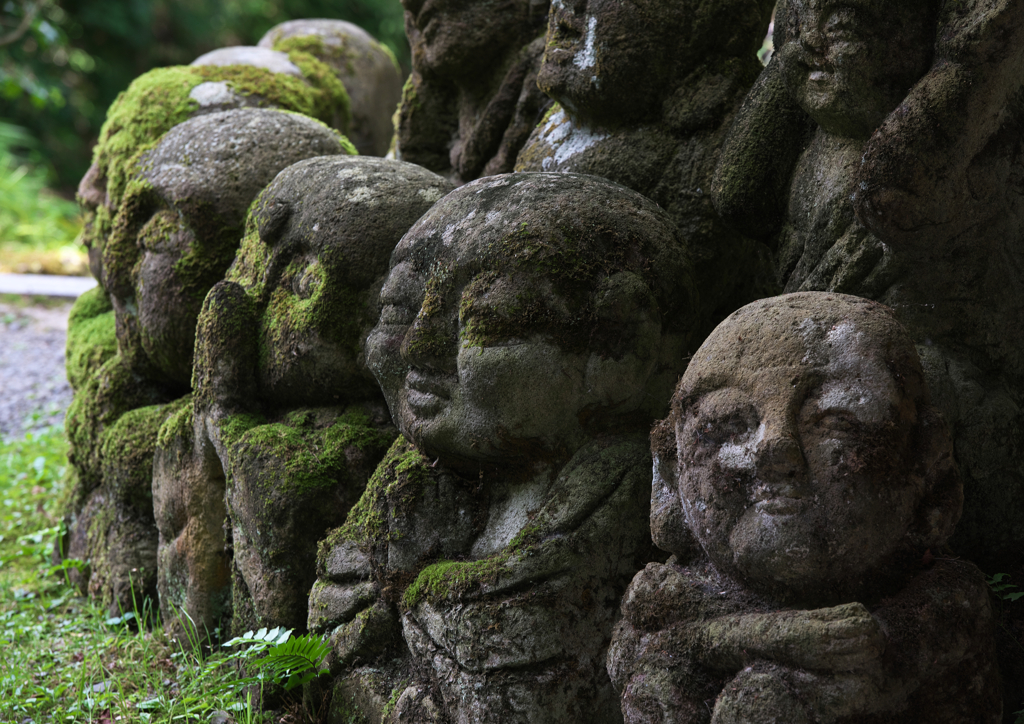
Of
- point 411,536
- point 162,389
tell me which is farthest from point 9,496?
point 411,536

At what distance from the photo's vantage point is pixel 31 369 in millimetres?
8898

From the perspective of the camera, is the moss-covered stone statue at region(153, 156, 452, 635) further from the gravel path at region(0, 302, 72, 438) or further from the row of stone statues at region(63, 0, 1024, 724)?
the gravel path at region(0, 302, 72, 438)

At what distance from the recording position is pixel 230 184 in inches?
154

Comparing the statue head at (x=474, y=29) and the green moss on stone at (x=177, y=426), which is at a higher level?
the statue head at (x=474, y=29)

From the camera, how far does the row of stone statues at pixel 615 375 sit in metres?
1.89

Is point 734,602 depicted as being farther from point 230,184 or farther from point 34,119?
point 34,119

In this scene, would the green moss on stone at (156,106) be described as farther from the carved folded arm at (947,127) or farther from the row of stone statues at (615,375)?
the carved folded arm at (947,127)

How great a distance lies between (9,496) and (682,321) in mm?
4951

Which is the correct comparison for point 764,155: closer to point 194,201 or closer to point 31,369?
point 194,201

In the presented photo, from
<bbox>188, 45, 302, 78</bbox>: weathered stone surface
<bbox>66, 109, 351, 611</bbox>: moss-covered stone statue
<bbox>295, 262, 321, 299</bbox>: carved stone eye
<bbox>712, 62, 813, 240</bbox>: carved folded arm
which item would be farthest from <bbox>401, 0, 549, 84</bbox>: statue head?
<bbox>712, 62, 813, 240</bbox>: carved folded arm

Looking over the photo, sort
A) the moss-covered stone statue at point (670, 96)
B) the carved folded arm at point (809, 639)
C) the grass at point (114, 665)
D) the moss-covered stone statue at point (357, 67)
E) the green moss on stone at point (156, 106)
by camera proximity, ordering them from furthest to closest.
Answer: the moss-covered stone statue at point (357, 67) → the green moss on stone at point (156, 106) → the moss-covered stone statue at point (670, 96) → the grass at point (114, 665) → the carved folded arm at point (809, 639)

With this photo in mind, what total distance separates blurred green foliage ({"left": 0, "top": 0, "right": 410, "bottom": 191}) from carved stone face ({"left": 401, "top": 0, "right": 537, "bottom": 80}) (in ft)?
39.4

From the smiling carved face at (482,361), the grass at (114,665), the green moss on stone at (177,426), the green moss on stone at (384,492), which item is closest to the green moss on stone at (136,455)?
the green moss on stone at (177,426)

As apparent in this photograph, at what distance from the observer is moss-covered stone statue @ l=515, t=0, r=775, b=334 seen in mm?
3125
